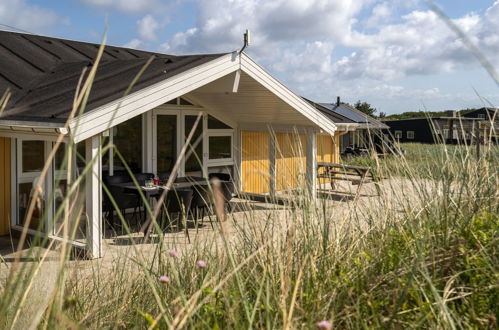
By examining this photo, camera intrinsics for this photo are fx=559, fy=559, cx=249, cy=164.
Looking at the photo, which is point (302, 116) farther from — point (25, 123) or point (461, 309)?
point (461, 309)

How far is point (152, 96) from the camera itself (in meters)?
8.66

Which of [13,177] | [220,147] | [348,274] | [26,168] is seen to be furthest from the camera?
[220,147]

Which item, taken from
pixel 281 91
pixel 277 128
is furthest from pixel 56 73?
pixel 277 128

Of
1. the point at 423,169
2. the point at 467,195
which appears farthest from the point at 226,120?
the point at 467,195

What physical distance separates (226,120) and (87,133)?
6848 mm

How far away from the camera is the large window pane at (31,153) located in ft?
31.9

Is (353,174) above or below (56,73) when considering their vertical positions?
below

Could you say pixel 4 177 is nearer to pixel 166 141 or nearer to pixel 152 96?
pixel 152 96

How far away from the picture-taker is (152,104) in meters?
8.70

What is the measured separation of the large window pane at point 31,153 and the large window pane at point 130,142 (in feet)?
6.13

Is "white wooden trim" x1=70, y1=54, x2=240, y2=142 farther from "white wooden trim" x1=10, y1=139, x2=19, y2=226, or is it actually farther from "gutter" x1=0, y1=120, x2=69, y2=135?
"white wooden trim" x1=10, y1=139, x2=19, y2=226

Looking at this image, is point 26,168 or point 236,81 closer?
point 26,168

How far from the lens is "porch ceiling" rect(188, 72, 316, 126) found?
35.8 ft

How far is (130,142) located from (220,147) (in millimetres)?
3013
